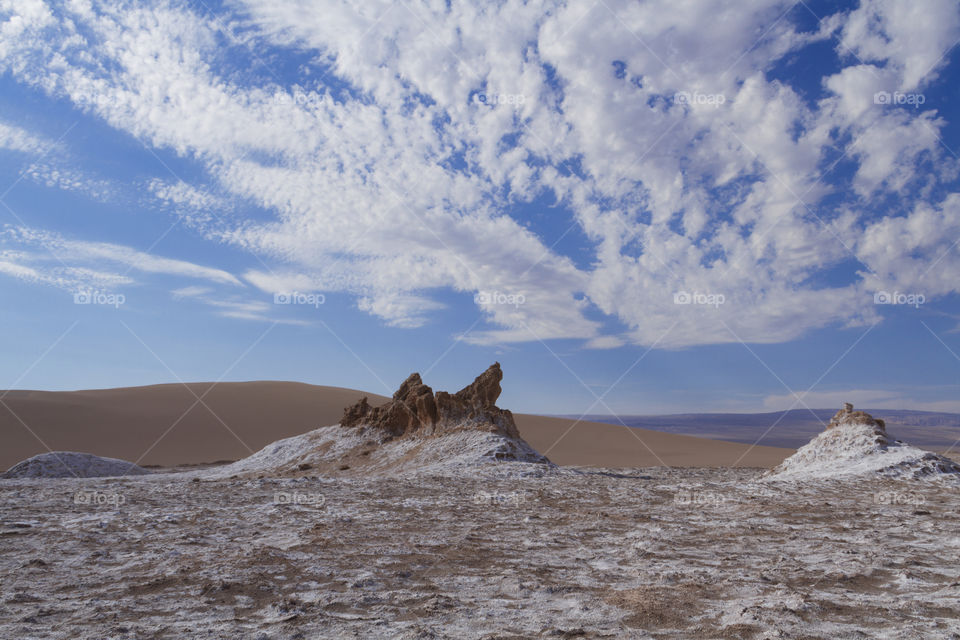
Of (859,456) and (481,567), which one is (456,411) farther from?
(481,567)

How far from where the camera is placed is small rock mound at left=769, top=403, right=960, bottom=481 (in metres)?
12.9

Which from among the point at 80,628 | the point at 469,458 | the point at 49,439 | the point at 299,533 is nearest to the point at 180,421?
the point at 49,439

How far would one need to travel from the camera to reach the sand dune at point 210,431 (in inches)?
1252

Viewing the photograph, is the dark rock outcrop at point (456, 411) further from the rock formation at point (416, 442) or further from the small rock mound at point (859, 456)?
the small rock mound at point (859, 456)

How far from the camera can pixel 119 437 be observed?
113 feet

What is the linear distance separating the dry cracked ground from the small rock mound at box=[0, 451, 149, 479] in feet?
31.9

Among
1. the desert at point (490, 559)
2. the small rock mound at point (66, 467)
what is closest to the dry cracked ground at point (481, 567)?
the desert at point (490, 559)

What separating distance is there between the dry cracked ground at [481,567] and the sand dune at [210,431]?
21.0m

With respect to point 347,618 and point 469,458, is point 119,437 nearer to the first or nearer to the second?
point 469,458

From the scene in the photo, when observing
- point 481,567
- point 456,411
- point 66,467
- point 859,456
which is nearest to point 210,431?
point 66,467

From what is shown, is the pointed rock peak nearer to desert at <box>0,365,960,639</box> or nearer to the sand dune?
desert at <box>0,365,960,639</box>

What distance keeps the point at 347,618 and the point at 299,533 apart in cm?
342

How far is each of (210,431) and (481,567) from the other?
36.4 meters

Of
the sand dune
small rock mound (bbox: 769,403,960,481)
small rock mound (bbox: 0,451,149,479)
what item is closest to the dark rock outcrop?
small rock mound (bbox: 769,403,960,481)
